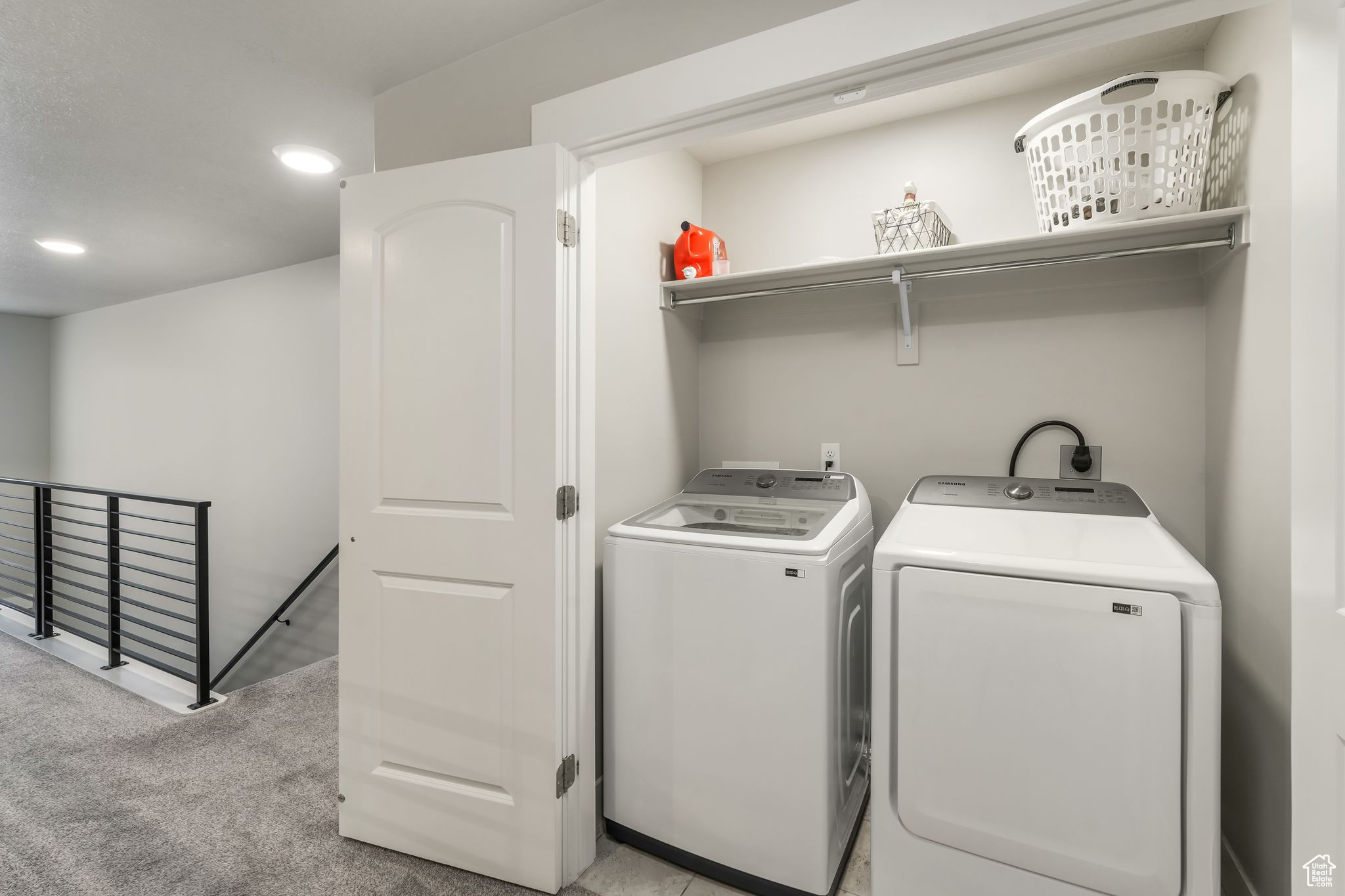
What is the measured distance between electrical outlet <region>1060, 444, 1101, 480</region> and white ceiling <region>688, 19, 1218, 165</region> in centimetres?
112

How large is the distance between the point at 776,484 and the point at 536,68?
1436 millimetres

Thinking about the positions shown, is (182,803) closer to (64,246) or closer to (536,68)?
(536,68)

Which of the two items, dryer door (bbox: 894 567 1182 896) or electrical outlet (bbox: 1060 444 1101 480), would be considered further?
electrical outlet (bbox: 1060 444 1101 480)

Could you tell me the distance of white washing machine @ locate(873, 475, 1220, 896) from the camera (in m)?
1.22

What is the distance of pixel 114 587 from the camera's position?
10.4 ft

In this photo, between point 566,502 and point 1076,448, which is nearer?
point 566,502

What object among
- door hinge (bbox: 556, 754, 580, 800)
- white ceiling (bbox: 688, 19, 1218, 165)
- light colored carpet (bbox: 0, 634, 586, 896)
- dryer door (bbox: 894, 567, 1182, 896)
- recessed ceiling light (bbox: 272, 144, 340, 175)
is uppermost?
white ceiling (bbox: 688, 19, 1218, 165)

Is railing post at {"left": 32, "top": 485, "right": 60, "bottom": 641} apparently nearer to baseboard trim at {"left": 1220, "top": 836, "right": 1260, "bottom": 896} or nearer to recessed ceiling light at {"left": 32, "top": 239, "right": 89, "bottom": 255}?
recessed ceiling light at {"left": 32, "top": 239, "right": 89, "bottom": 255}

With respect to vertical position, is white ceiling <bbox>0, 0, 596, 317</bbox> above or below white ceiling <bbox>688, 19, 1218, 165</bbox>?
below

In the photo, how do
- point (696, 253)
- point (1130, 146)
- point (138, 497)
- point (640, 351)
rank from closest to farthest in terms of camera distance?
point (1130, 146), point (640, 351), point (696, 253), point (138, 497)

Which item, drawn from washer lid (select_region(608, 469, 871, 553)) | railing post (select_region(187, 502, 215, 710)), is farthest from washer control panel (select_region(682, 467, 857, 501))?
railing post (select_region(187, 502, 215, 710))

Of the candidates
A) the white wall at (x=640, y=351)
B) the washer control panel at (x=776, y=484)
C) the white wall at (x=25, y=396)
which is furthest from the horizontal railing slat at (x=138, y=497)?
the white wall at (x=25, y=396)

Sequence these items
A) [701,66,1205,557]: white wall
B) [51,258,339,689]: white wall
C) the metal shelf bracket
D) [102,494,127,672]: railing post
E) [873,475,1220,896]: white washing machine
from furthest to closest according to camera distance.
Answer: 1. [51,258,339,689]: white wall
2. [102,494,127,672]: railing post
3. the metal shelf bracket
4. [701,66,1205,557]: white wall
5. [873,475,1220,896]: white washing machine

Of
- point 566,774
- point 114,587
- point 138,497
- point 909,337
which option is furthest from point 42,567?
point 909,337
